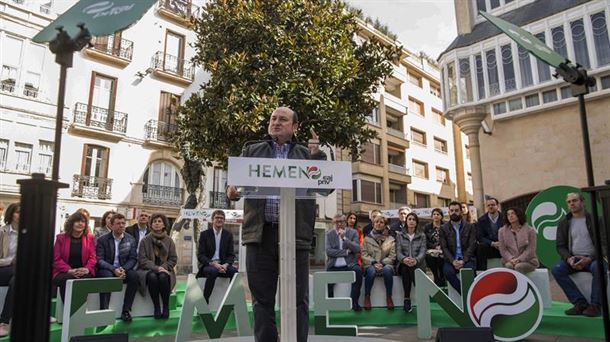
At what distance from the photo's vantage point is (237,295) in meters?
4.94

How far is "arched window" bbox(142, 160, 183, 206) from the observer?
1904 centimetres

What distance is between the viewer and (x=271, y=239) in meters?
2.90

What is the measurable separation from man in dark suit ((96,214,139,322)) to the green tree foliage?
436 centimetres

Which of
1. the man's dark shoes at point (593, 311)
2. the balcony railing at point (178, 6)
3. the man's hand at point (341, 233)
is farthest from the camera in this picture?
the balcony railing at point (178, 6)

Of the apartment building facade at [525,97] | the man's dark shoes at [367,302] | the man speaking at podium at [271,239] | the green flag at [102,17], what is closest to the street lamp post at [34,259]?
the green flag at [102,17]

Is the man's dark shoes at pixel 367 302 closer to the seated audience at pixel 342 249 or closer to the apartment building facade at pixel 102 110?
the seated audience at pixel 342 249

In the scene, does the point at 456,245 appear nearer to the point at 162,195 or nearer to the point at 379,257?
the point at 379,257

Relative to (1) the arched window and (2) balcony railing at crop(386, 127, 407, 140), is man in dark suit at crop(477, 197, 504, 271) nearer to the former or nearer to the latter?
(1) the arched window

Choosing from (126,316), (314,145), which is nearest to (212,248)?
(126,316)

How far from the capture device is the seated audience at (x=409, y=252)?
6426 millimetres

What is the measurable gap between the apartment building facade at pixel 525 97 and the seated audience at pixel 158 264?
44.9 feet

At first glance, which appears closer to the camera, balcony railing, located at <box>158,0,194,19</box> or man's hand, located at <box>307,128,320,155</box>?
man's hand, located at <box>307,128,320,155</box>

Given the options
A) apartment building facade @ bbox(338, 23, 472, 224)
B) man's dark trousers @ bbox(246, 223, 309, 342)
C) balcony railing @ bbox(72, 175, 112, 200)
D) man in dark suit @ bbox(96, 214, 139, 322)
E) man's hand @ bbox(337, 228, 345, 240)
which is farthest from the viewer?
apartment building facade @ bbox(338, 23, 472, 224)

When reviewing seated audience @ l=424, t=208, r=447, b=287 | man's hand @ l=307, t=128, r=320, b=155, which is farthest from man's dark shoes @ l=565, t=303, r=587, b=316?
man's hand @ l=307, t=128, r=320, b=155
